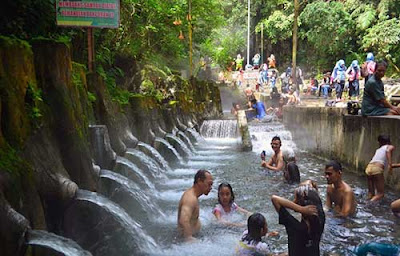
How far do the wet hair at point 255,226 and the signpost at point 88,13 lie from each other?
6113 mm

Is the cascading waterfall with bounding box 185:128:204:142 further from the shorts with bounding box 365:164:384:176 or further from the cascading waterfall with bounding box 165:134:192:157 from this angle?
the shorts with bounding box 365:164:384:176

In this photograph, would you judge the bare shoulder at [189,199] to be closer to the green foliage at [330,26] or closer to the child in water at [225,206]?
the child in water at [225,206]

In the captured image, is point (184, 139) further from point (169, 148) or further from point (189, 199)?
point (189, 199)

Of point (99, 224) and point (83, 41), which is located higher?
point (83, 41)

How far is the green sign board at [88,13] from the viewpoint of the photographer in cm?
884

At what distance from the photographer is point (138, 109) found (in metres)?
12.3

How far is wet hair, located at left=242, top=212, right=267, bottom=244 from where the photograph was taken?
523 cm

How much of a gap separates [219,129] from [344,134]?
10.1 metres

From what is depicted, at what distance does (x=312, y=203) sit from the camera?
4.55m

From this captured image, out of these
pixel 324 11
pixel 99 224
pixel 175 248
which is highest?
pixel 324 11

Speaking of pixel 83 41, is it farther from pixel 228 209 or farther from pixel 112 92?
pixel 228 209

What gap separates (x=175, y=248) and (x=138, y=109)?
695cm

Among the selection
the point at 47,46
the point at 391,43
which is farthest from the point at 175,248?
the point at 391,43

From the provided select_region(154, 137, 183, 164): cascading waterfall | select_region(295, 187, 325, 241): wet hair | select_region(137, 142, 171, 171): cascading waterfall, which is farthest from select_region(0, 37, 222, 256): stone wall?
select_region(154, 137, 183, 164): cascading waterfall
